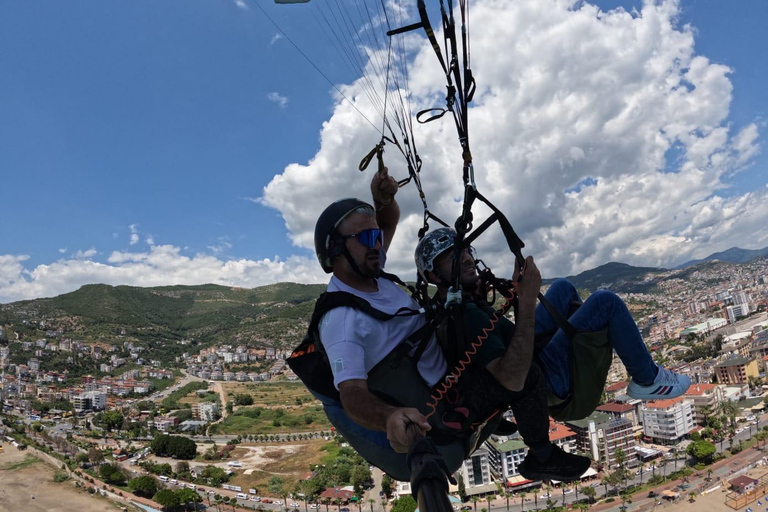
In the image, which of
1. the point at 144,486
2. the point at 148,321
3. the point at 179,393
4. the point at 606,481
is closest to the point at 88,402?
the point at 179,393

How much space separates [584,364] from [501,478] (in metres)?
43.7

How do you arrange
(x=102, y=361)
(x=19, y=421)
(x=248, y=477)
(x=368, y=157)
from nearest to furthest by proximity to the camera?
(x=368, y=157) < (x=248, y=477) < (x=19, y=421) < (x=102, y=361)

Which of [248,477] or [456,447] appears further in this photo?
[248,477]

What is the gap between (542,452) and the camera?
2795 mm

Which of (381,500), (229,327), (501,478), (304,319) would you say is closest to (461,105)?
(381,500)

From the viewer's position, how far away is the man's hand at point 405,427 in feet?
4.92

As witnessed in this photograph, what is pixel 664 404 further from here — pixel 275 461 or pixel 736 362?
pixel 275 461

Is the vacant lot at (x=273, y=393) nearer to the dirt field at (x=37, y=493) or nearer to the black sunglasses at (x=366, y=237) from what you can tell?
the dirt field at (x=37, y=493)

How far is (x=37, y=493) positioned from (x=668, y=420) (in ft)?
196

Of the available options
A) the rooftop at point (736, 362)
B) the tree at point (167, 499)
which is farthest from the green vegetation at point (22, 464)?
the rooftop at point (736, 362)

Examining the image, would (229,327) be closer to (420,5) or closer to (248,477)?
(248,477)

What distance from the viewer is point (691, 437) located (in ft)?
141

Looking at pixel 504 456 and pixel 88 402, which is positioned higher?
pixel 88 402

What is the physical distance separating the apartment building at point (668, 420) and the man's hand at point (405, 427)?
49.6 metres
